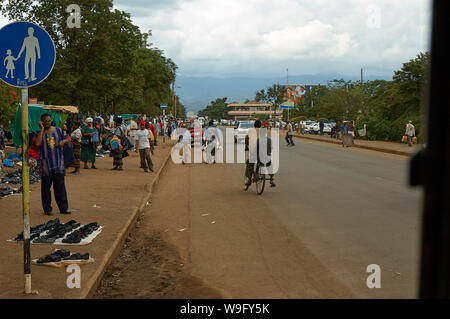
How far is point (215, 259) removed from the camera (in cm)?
696

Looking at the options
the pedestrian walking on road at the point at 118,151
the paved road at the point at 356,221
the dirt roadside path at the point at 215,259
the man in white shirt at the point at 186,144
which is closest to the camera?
the dirt roadside path at the point at 215,259

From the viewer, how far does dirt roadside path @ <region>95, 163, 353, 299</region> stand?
562cm

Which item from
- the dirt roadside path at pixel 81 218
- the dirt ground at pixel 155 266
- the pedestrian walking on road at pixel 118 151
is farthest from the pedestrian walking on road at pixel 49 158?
the pedestrian walking on road at pixel 118 151

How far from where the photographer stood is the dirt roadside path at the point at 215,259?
5.62m

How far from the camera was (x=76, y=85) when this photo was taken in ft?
97.5

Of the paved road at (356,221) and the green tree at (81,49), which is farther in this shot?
the green tree at (81,49)

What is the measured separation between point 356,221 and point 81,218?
16.5ft

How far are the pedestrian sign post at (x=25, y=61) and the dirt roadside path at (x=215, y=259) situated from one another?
58.5 inches

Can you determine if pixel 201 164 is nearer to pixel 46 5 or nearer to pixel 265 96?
pixel 46 5

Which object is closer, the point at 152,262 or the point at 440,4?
the point at 440,4

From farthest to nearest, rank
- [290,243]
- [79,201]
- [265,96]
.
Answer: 1. [265,96]
2. [79,201]
3. [290,243]

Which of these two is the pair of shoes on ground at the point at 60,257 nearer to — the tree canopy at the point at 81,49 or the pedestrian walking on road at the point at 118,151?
the pedestrian walking on road at the point at 118,151

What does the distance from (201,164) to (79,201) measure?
1182cm
